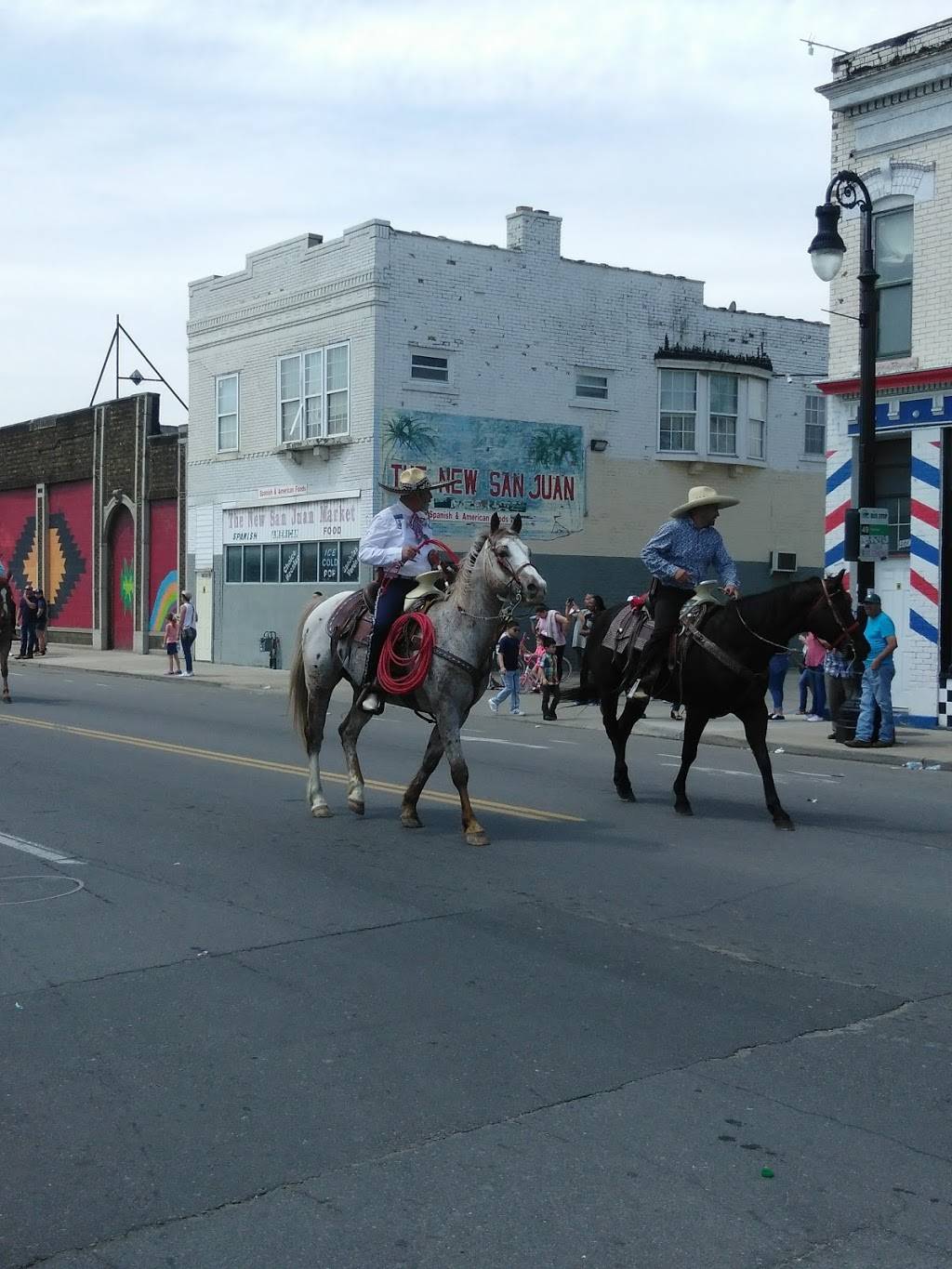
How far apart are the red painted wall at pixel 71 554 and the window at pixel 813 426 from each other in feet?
70.1

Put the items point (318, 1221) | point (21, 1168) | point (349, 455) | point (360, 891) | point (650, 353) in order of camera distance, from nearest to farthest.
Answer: point (318, 1221)
point (21, 1168)
point (360, 891)
point (349, 455)
point (650, 353)

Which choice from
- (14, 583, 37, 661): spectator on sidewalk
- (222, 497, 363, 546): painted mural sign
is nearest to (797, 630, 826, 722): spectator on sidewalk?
(222, 497, 363, 546): painted mural sign

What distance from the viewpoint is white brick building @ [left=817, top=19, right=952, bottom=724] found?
20.1m

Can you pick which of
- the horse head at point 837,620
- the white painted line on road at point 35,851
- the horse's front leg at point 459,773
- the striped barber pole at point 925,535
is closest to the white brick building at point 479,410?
the striped barber pole at point 925,535

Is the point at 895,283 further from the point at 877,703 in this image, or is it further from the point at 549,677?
the point at 549,677

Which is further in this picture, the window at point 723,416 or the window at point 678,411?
the window at point 723,416

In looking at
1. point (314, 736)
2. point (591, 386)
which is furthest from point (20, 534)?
point (314, 736)

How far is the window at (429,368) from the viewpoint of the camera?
104 ft

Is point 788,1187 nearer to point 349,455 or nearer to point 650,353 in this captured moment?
point 349,455

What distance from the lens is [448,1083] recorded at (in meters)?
5.45

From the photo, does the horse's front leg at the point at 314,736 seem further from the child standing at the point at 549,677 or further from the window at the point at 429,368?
the window at the point at 429,368

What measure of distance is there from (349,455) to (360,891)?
24091 millimetres

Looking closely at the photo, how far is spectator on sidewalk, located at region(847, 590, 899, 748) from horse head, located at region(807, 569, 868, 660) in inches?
262

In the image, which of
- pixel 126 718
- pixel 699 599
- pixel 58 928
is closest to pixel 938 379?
pixel 699 599
